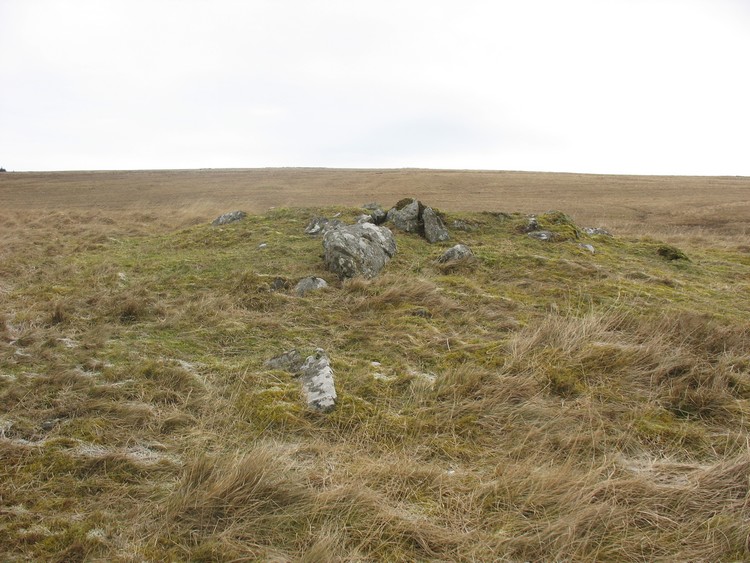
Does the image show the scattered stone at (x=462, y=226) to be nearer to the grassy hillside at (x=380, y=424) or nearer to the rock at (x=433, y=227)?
the rock at (x=433, y=227)

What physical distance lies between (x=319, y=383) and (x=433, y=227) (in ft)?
28.3

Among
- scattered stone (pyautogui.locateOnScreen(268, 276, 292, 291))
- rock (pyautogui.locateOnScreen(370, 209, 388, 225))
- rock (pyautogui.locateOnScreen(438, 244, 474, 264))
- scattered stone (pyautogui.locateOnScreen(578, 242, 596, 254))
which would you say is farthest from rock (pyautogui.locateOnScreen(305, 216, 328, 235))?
scattered stone (pyautogui.locateOnScreen(578, 242, 596, 254))

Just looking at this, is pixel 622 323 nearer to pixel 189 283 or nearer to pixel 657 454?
pixel 657 454

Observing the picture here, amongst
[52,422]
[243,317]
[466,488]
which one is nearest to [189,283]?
[243,317]

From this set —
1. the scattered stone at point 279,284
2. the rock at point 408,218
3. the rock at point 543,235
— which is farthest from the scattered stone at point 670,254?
the scattered stone at point 279,284

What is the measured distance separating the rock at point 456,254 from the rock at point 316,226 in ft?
13.4

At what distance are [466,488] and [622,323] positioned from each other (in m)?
4.21

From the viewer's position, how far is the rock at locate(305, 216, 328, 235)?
13.3 m

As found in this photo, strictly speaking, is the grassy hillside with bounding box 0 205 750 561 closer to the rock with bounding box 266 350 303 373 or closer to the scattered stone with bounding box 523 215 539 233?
the rock with bounding box 266 350 303 373

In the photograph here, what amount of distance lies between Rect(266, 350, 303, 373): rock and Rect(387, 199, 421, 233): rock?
7.91m

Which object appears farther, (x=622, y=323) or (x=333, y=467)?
(x=622, y=323)

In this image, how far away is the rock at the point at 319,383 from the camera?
4566mm

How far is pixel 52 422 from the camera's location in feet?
13.7

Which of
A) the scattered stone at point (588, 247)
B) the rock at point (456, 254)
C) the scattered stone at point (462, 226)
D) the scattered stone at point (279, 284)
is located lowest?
the scattered stone at point (279, 284)
